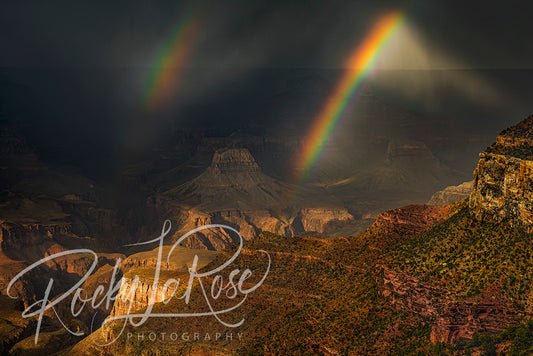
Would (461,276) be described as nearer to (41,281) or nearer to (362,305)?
(362,305)

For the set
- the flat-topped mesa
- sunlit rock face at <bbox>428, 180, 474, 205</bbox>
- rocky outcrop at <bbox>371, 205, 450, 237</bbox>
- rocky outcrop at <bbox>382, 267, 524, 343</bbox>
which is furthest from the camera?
sunlit rock face at <bbox>428, 180, 474, 205</bbox>

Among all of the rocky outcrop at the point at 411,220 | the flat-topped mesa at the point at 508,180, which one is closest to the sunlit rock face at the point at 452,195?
the rocky outcrop at the point at 411,220

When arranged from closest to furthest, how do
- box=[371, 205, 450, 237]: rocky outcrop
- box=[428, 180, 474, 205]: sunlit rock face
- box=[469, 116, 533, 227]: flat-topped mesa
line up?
box=[469, 116, 533, 227]: flat-topped mesa → box=[371, 205, 450, 237]: rocky outcrop → box=[428, 180, 474, 205]: sunlit rock face

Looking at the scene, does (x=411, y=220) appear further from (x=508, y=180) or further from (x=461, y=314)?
(x=461, y=314)

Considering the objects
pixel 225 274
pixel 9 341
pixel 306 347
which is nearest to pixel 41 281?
pixel 9 341

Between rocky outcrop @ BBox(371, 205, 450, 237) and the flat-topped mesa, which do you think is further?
rocky outcrop @ BBox(371, 205, 450, 237)

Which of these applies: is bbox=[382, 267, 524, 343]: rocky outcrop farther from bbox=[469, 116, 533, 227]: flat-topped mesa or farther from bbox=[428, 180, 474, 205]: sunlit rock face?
bbox=[428, 180, 474, 205]: sunlit rock face

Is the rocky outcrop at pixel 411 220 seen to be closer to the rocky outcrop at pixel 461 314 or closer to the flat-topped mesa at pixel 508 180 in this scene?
the flat-topped mesa at pixel 508 180

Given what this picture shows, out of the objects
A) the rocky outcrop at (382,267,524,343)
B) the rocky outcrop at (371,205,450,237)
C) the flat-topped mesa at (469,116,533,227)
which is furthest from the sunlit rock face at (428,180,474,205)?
the rocky outcrop at (382,267,524,343)
